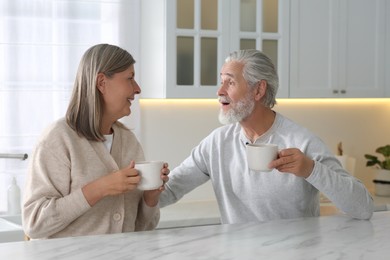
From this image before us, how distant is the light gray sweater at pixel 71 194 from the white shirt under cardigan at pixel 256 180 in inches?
10.5

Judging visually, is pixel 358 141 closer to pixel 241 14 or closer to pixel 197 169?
pixel 241 14

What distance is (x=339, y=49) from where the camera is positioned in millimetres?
4188

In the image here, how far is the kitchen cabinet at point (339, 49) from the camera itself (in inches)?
160

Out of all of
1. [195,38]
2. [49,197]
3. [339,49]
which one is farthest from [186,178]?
[339,49]

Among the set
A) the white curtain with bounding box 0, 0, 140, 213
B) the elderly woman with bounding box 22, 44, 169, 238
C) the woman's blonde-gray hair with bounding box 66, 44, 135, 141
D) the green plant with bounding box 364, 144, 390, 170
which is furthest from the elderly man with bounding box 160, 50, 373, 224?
the green plant with bounding box 364, 144, 390, 170

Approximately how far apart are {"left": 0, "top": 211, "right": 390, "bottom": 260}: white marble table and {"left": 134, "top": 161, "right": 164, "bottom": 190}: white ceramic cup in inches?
5.2

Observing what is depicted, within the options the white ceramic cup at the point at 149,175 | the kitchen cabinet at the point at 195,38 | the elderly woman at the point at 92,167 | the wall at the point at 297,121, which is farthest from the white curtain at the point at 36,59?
the white ceramic cup at the point at 149,175

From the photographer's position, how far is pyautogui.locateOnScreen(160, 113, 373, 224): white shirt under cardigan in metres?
2.38

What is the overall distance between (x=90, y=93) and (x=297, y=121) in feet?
8.05

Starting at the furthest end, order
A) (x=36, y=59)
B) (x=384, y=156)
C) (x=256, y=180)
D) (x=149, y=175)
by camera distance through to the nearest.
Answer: (x=384, y=156)
(x=36, y=59)
(x=256, y=180)
(x=149, y=175)

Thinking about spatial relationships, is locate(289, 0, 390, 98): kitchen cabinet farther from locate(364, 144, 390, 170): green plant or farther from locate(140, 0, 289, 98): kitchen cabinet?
locate(364, 144, 390, 170): green plant

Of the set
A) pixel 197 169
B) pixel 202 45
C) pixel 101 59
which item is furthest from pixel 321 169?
pixel 202 45

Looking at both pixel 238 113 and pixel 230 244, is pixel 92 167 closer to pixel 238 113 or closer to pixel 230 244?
pixel 230 244

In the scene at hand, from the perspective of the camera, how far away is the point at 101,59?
84.8 inches
